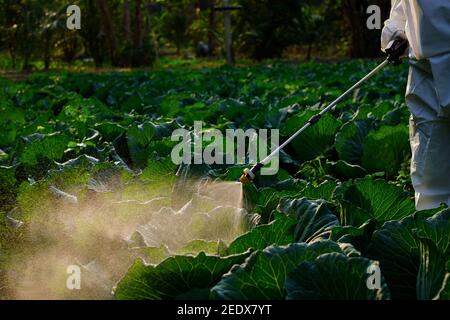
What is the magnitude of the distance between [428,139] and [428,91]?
0.22 meters

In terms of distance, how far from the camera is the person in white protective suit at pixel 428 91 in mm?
3307

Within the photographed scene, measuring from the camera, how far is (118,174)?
3.86 metres

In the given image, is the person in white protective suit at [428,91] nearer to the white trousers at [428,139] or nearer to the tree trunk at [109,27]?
the white trousers at [428,139]

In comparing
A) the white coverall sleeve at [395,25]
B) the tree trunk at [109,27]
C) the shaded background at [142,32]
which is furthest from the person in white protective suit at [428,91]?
the tree trunk at [109,27]

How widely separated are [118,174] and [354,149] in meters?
1.90

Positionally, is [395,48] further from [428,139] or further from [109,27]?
[109,27]

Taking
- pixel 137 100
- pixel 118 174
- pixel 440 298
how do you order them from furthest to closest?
pixel 137 100 < pixel 118 174 < pixel 440 298

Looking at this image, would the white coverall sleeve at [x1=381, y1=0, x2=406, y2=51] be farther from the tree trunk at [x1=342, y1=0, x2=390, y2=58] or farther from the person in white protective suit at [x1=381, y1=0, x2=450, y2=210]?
the tree trunk at [x1=342, y1=0, x2=390, y2=58]

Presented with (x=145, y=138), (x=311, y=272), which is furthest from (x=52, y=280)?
(x=145, y=138)

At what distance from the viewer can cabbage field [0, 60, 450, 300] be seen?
2.21 meters

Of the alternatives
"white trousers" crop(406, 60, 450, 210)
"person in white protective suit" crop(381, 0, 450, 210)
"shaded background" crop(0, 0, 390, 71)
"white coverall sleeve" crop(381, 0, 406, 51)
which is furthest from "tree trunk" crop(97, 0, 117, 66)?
"white trousers" crop(406, 60, 450, 210)

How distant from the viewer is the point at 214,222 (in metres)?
2.92

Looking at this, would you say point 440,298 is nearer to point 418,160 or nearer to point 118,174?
point 418,160

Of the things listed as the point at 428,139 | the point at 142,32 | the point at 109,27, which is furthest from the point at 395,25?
the point at 142,32
